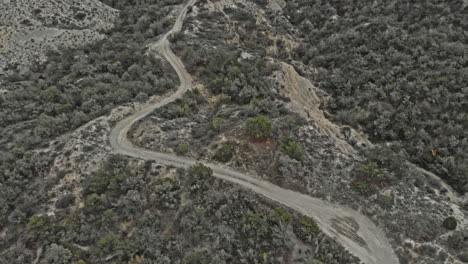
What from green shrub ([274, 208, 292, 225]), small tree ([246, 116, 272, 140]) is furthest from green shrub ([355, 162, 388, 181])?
small tree ([246, 116, 272, 140])

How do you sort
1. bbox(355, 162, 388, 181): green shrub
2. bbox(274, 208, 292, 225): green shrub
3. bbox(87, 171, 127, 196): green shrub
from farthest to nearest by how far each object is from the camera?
bbox(355, 162, 388, 181): green shrub → bbox(87, 171, 127, 196): green shrub → bbox(274, 208, 292, 225): green shrub

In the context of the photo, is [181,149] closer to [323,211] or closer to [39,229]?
[39,229]

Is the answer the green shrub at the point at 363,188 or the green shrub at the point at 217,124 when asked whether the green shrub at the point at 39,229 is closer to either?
the green shrub at the point at 217,124

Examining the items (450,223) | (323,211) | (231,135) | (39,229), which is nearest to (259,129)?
(231,135)

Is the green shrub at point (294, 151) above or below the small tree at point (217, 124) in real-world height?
above

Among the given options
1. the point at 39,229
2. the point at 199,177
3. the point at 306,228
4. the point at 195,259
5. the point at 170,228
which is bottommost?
the point at 39,229

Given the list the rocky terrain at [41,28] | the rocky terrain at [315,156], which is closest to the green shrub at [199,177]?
the rocky terrain at [315,156]

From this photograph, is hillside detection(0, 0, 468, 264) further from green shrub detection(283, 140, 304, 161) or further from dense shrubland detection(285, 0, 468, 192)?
dense shrubland detection(285, 0, 468, 192)
